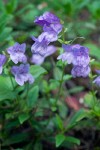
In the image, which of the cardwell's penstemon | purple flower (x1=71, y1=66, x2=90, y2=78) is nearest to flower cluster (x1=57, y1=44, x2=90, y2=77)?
purple flower (x1=71, y1=66, x2=90, y2=78)

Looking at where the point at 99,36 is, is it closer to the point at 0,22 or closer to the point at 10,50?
the point at 0,22

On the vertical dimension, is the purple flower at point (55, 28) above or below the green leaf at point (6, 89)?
above

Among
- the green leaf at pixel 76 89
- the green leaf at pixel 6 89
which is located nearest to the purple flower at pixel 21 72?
the green leaf at pixel 6 89

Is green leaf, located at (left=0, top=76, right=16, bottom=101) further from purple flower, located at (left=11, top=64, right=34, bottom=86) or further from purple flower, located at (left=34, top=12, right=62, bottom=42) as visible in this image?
purple flower, located at (left=34, top=12, right=62, bottom=42)

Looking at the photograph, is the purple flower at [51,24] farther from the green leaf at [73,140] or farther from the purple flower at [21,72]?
the green leaf at [73,140]

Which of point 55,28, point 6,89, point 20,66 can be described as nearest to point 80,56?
point 55,28

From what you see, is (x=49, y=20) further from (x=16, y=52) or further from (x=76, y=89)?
(x=76, y=89)

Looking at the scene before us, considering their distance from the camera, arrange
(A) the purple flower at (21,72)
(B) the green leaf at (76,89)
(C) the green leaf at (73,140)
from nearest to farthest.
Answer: (A) the purple flower at (21,72) < (C) the green leaf at (73,140) < (B) the green leaf at (76,89)

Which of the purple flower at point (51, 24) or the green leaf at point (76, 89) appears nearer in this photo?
the purple flower at point (51, 24)
